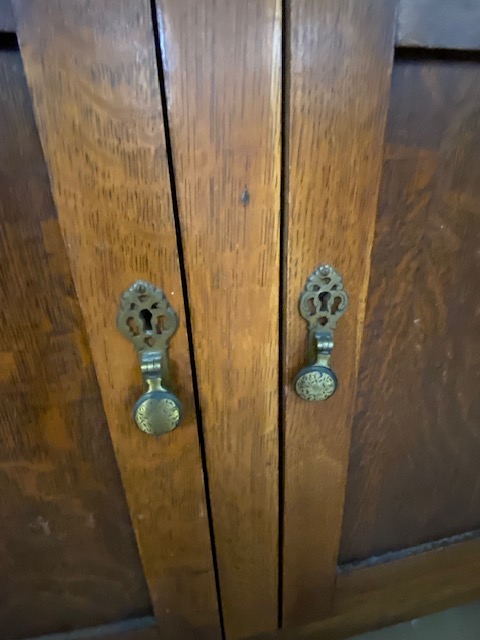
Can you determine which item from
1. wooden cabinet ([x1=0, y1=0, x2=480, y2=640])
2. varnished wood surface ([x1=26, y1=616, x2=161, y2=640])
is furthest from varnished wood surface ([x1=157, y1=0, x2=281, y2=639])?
varnished wood surface ([x1=26, y1=616, x2=161, y2=640])

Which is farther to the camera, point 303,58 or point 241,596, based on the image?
point 241,596

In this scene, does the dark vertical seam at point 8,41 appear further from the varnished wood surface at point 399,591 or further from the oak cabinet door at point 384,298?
the varnished wood surface at point 399,591

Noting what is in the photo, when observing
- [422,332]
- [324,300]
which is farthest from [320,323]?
[422,332]

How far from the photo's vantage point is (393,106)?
34cm

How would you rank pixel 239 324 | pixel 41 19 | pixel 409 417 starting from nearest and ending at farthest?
pixel 41 19
pixel 239 324
pixel 409 417

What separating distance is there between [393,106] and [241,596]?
0.54 m

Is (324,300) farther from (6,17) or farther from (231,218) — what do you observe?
(6,17)

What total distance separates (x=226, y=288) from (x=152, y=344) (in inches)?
2.7

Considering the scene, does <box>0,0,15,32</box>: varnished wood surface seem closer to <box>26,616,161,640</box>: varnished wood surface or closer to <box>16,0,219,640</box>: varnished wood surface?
<box>16,0,219,640</box>: varnished wood surface

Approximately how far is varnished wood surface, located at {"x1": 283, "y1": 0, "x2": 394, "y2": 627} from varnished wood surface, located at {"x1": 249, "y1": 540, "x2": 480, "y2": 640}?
0.26 meters

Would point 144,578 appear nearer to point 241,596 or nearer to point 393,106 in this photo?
point 241,596

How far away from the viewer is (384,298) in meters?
0.42

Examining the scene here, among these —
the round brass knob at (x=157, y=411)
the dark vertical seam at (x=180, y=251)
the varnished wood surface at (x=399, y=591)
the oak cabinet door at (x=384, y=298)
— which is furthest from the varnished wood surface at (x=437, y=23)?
the varnished wood surface at (x=399, y=591)

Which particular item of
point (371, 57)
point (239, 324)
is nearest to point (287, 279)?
point (239, 324)
